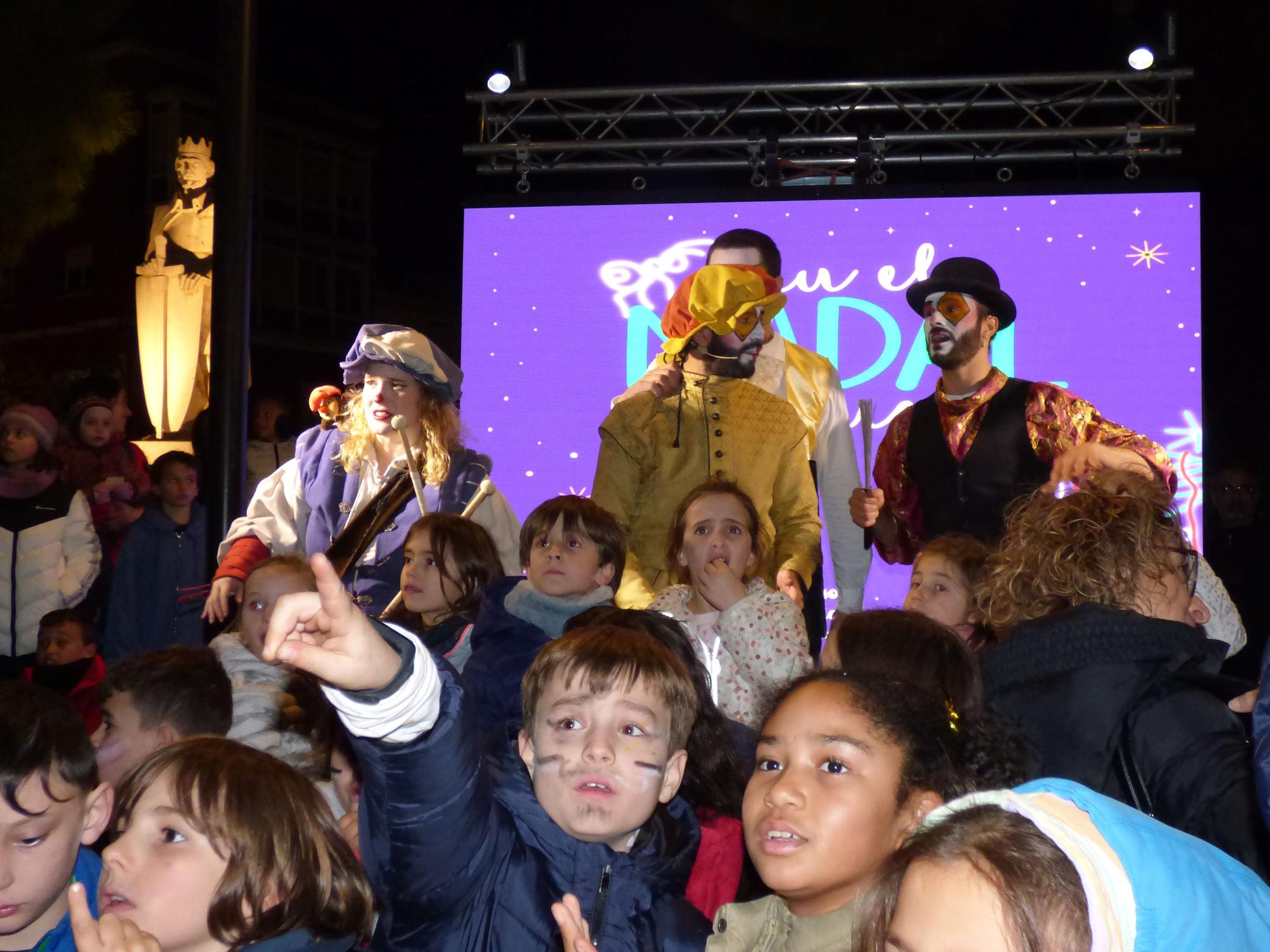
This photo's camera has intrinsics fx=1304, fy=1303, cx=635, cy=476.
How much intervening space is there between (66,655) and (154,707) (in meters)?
2.20

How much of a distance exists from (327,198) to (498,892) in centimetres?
2613

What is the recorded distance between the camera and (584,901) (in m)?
1.93

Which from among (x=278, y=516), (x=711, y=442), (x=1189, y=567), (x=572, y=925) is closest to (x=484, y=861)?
(x=572, y=925)

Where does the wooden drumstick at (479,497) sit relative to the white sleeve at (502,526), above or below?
above

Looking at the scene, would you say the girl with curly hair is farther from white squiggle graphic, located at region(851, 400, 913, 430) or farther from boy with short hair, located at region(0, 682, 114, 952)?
white squiggle graphic, located at region(851, 400, 913, 430)

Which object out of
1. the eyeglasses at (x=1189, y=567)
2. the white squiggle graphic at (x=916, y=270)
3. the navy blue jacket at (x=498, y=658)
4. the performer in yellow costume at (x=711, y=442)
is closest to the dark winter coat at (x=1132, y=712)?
the eyeglasses at (x=1189, y=567)

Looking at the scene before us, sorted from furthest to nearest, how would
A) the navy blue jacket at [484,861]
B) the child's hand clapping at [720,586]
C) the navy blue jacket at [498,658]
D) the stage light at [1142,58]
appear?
the stage light at [1142,58], the child's hand clapping at [720,586], the navy blue jacket at [498,658], the navy blue jacket at [484,861]

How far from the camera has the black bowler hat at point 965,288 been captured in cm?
507

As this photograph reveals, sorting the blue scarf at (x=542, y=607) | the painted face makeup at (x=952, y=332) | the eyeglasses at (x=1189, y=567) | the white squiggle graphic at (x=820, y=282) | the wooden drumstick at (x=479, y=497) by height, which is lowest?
the blue scarf at (x=542, y=607)

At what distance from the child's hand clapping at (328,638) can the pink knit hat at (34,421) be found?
414cm

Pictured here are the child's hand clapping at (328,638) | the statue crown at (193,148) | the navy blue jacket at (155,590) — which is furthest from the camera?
the statue crown at (193,148)

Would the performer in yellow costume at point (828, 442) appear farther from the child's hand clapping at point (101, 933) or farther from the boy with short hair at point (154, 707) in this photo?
the child's hand clapping at point (101, 933)

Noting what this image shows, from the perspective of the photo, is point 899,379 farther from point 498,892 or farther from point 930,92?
point 498,892

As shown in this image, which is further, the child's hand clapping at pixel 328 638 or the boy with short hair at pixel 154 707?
the boy with short hair at pixel 154 707
